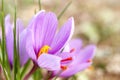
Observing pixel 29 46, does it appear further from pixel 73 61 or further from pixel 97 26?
pixel 97 26

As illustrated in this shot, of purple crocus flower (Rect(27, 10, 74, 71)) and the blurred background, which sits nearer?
purple crocus flower (Rect(27, 10, 74, 71))

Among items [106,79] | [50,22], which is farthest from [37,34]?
[106,79]

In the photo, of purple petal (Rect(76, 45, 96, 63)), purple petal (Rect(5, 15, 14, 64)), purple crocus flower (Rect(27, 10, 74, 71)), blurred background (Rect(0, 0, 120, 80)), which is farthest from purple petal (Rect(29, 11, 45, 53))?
blurred background (Rect(0, 0, 120, 80))

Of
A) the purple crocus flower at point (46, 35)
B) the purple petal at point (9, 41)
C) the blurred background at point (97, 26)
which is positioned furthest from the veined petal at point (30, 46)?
the blurred background at point (97, 26)

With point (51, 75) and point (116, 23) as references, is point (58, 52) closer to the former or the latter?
point (51, 75)

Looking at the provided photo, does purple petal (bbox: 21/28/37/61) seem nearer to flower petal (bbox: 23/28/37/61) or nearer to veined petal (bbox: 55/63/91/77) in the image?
flower petal (bbox: 23/28/37/61)

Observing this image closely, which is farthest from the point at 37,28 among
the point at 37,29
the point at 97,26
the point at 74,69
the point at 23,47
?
the point at 97,26
